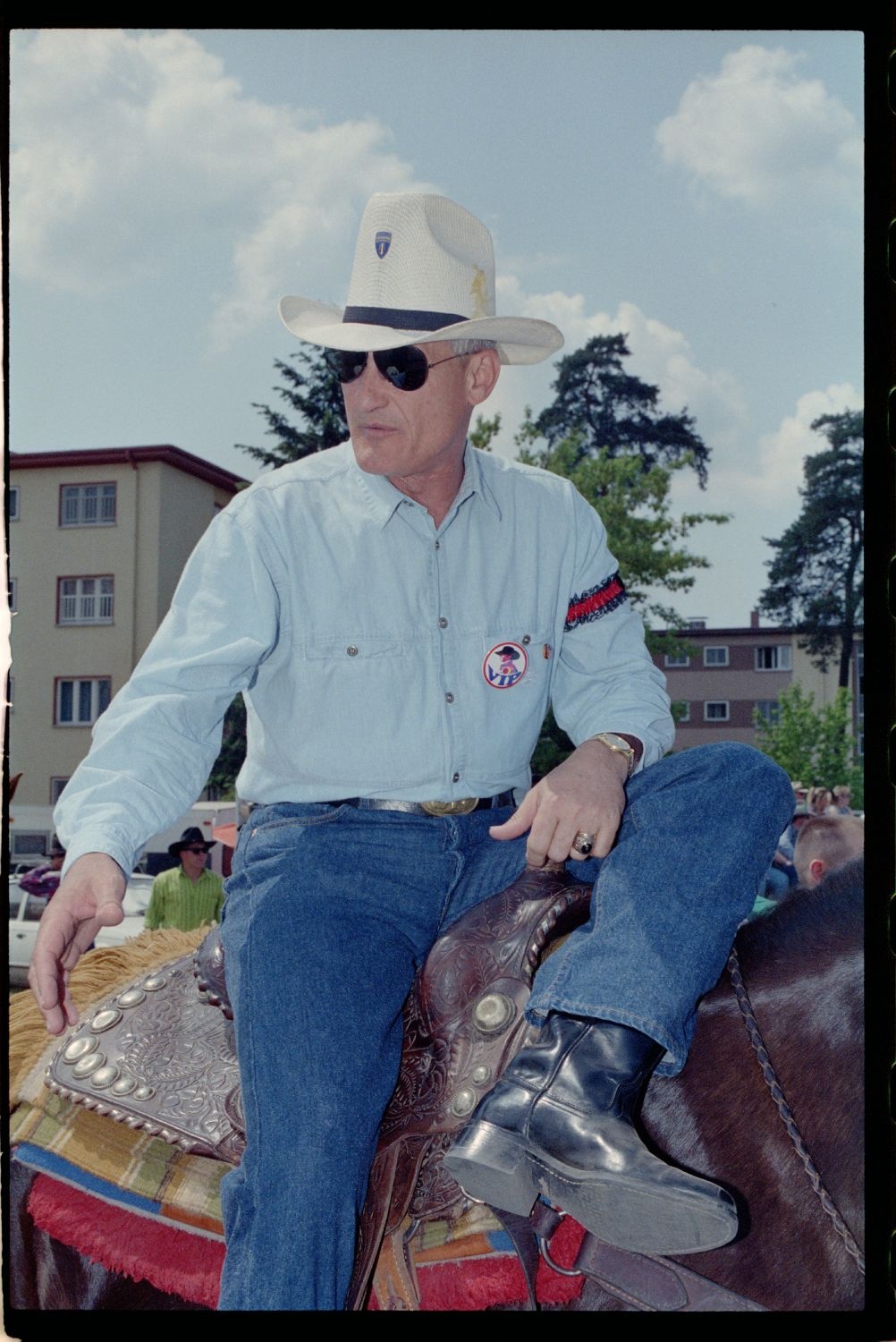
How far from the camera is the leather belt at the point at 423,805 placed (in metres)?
2.29

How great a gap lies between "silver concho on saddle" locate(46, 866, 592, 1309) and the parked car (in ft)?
0.95

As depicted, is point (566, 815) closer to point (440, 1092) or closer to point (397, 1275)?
point (440, 1092)

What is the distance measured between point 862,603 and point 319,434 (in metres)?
11.3

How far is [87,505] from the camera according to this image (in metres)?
4.62

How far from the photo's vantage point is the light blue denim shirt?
2.22m

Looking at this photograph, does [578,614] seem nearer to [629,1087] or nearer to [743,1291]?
[629,1087]

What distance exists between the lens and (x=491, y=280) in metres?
2.57

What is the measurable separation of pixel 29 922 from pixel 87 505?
1703 mm

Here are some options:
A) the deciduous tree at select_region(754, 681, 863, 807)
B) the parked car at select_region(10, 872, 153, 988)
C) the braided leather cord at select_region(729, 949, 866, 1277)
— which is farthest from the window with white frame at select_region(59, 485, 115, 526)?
the deciduous tree at select_region(754, 681, 863, 807)

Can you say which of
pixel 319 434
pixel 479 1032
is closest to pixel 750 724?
pixel 319 434

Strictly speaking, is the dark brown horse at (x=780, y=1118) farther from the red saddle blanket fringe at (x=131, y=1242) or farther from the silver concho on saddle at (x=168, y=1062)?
the red saddle blanket fringe at (x=131, y=1242)

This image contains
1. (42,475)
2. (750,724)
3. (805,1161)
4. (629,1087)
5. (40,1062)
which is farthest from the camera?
(750,724)

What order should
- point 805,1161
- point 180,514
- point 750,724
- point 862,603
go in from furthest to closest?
point 750,724 < point 180,514 < point 862,603 < point 805,1161

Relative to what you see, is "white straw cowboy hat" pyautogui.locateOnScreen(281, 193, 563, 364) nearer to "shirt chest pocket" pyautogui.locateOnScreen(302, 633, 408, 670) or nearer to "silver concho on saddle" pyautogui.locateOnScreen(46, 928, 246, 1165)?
"shirt chest pocket" pyautogui.locateOnScreen(302, 633, 408, 670)
